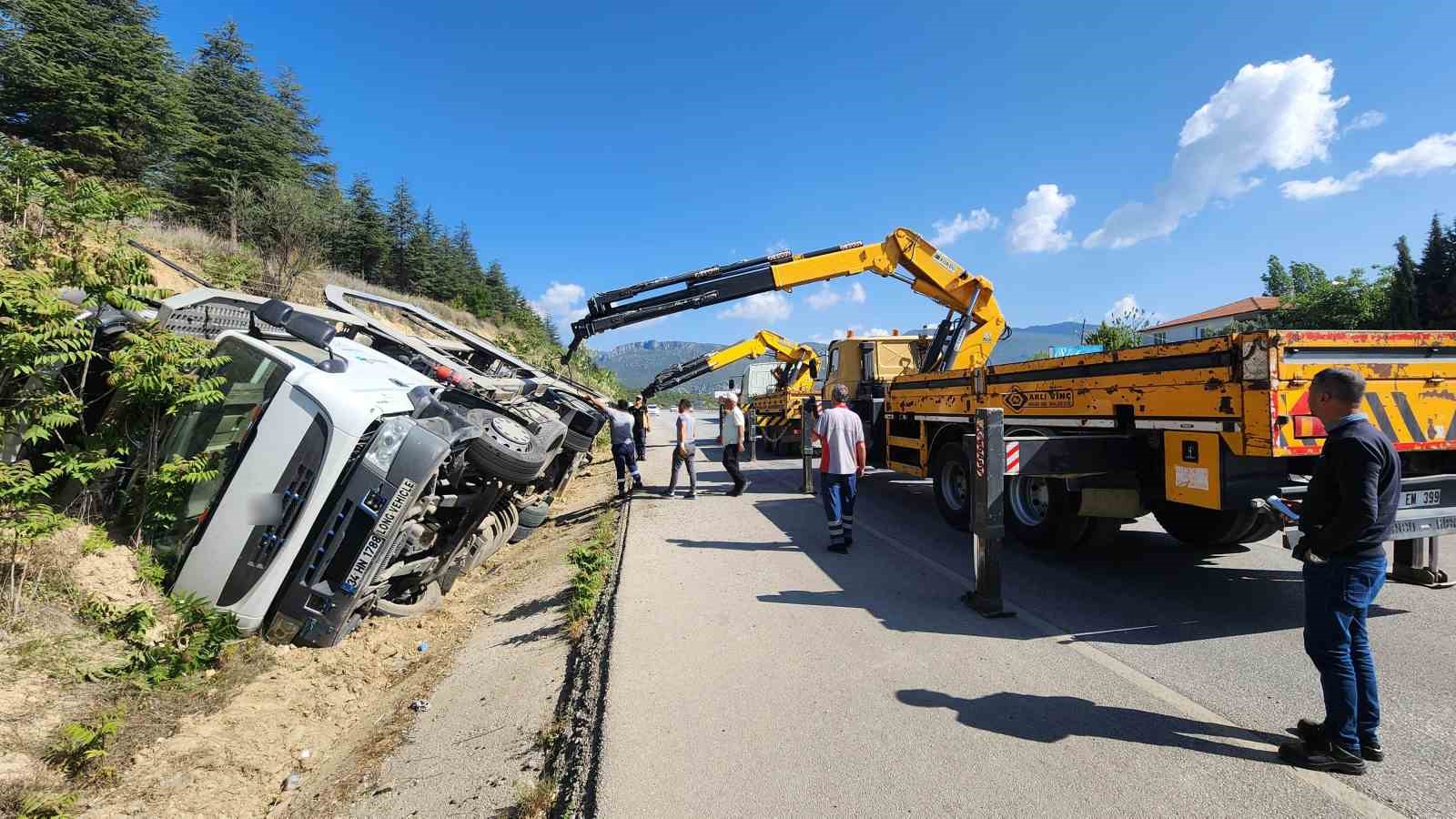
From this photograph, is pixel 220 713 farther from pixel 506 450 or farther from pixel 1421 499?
pixel 1421 499

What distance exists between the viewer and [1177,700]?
311 cm

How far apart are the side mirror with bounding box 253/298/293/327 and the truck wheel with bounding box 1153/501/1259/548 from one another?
22.0ft

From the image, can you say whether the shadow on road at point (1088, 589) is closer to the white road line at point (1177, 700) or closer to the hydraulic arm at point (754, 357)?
the white road line at point (1177, 700)

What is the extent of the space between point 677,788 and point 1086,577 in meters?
4.11

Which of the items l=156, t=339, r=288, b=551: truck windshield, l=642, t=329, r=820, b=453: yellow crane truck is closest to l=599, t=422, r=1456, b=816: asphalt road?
l=156, t=339, r=288, b=551: truck windshield

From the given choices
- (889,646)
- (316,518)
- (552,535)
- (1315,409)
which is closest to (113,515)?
(316,518)

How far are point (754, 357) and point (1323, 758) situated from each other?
703 inches

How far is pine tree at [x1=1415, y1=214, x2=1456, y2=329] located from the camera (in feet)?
132

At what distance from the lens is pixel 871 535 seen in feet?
22.1

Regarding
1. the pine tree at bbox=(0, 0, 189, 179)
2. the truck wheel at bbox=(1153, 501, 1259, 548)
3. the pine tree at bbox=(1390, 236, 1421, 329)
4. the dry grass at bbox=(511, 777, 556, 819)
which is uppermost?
the pine tree at bbox=(1390, 236, 1421, 329)

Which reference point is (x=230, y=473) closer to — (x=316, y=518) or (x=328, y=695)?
(x=316, y=518)

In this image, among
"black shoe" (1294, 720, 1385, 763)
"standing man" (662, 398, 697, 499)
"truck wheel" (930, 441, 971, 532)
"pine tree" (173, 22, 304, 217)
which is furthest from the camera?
"pine tree" (173, 22, 304, 217)

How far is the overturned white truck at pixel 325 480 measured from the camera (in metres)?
3.68

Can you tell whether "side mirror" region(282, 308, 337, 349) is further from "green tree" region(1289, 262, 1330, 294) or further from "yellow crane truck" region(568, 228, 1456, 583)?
"green tree" region(1289, 262, 1330, 294)
